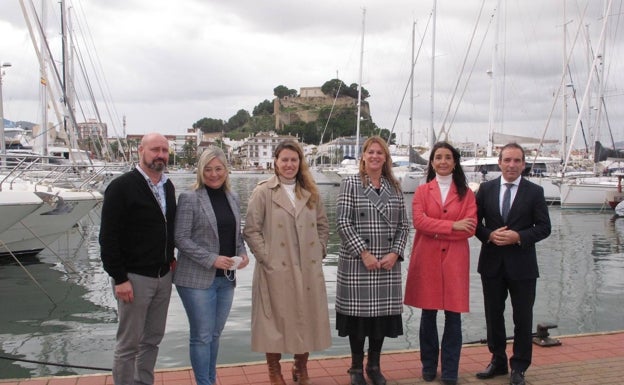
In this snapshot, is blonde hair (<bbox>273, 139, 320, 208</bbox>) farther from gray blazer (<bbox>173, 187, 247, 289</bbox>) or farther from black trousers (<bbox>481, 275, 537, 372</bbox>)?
black trousers (<bbox>481, 275, 537, 372</bbox>)

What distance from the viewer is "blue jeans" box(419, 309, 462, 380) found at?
4191 millimetres

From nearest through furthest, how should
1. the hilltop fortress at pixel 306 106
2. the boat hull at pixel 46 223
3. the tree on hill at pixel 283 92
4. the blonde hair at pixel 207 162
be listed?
the blonde hair at pixel 207 162 < the boat hull at pixel 46 223 < the hilltop fortress at pixel 306 106 < the tree on hill at pixel 283 92

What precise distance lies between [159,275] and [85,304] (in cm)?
578

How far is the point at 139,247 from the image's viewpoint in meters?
3.47

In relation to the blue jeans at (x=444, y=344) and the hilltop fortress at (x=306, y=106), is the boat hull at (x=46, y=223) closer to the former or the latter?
the blue jeans at (x=444, y=344)

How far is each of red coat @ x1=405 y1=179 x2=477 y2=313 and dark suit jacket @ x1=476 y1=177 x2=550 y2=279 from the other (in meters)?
0.17

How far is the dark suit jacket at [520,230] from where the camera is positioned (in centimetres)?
414

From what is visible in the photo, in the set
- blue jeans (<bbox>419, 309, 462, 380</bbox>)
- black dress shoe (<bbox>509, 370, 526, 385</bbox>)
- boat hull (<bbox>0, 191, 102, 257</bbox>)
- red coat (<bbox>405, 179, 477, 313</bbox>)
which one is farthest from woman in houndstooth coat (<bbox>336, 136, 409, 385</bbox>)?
boat hull (<bbox>0, 191, 102, 257</bbox>)

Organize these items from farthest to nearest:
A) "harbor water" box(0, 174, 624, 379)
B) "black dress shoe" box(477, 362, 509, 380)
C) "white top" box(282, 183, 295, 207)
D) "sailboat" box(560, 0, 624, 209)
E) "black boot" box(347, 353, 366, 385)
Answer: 1. "sailboat" box(560, 0, 624, 209)
2. "harbor water" box(0, 174, 624, 379)
3. "black dress shoe" box(477, 362, 509, 380)
4. "black boot" box(347, 353, 366, 385)
5. "white top" box(282, 183, 295, 207)

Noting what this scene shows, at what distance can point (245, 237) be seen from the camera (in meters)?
3.93

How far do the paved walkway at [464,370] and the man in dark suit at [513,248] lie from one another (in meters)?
0.29

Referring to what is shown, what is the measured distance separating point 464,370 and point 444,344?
44cm

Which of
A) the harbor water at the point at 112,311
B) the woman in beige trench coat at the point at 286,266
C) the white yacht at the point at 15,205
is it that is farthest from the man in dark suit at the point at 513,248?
the white yacht at the point at 15,205

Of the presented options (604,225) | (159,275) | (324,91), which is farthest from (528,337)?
(324,91)
